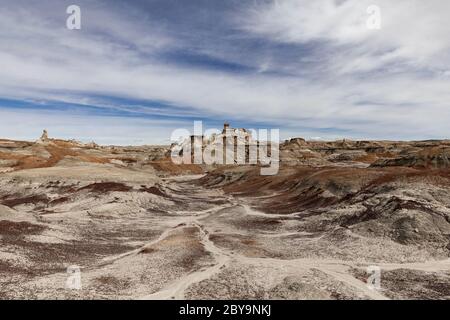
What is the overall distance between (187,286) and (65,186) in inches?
2459

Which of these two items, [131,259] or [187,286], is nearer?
[187,286]

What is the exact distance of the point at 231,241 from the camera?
4319 cm

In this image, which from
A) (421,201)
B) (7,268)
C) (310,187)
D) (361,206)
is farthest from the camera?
(310,187)

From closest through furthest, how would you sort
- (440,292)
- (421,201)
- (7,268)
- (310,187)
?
1. (440,292)
2. (7,268)
3. (421,201)
4. (310,187)

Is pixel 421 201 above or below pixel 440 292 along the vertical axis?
above

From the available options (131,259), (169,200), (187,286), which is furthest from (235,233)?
(169,200)

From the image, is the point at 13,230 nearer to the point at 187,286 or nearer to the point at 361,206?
the point at 187,286

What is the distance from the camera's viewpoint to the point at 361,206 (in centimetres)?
5444

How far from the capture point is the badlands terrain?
27.1m

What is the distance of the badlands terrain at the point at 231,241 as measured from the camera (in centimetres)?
A: 2712

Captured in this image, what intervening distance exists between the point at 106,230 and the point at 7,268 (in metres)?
20.6

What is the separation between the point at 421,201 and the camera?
48.6m
